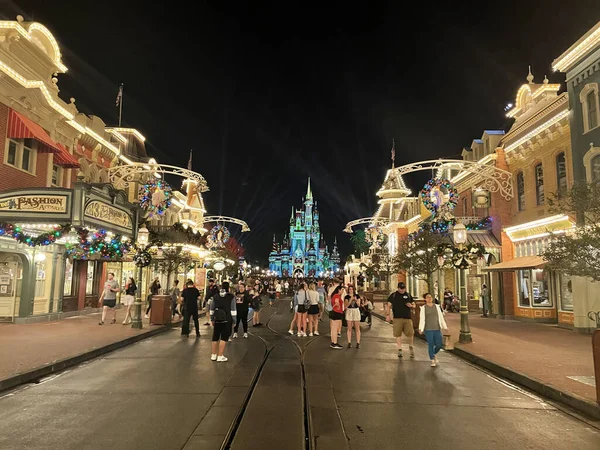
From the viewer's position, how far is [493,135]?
2628 cm

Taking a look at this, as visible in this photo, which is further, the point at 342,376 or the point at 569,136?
the point at 569,136

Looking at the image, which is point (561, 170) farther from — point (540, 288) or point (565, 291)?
point (540, 288)

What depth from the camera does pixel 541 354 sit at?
11.8 meters

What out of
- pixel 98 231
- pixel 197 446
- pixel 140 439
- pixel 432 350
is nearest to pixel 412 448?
pixel 197 446

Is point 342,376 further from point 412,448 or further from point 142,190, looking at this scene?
point 142,190

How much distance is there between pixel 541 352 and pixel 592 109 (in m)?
9.88

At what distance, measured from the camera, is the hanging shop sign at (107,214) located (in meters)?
14.6

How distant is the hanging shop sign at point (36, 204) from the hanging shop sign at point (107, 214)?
657mm

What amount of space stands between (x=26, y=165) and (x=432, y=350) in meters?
16.7

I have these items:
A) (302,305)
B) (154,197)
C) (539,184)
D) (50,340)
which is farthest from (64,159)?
(539,184)

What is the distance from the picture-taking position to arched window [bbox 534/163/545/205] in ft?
69.9

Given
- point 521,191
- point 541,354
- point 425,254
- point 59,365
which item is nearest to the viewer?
point 59,365

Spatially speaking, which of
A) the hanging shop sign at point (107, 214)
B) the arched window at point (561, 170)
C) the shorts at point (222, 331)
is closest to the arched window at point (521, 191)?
the arched window at point (561, 170)

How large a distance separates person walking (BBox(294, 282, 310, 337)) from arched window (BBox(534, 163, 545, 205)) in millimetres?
12627
